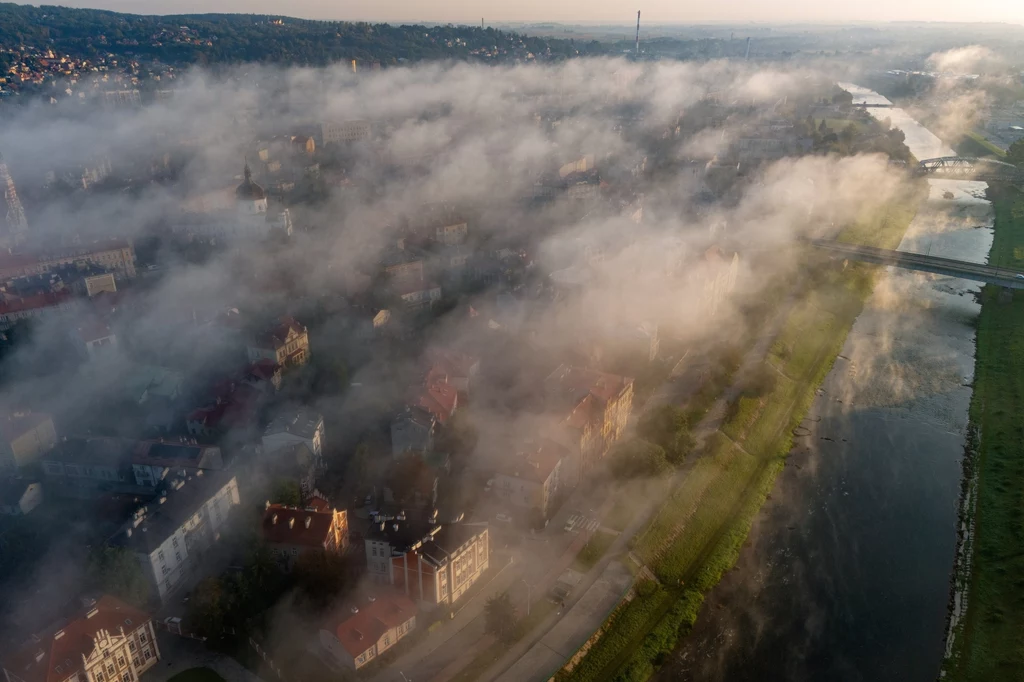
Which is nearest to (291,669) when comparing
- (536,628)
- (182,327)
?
(536,628)

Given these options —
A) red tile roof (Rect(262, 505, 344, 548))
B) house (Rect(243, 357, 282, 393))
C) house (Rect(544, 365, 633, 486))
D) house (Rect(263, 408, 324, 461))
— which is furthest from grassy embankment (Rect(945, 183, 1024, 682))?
house (Rect(243, 357, 282, 393))

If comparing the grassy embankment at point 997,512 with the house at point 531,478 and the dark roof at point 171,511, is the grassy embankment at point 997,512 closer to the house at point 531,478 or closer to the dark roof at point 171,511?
the house at point 531,478

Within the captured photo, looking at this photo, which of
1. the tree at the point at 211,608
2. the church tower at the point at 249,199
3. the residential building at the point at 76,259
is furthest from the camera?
the church tower at the point at 249,199

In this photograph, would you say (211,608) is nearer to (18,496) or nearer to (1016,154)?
(18,496)

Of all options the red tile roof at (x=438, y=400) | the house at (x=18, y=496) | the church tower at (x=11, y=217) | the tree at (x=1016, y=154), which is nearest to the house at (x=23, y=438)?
the house at (x=18, y=496)

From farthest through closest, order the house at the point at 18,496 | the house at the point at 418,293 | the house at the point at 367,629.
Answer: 1. the house at the point at 418,293
2. the house at the point at 18,496
3. the house at the point at 367,629

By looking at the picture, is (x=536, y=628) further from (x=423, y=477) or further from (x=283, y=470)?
(x=283, y=470)
